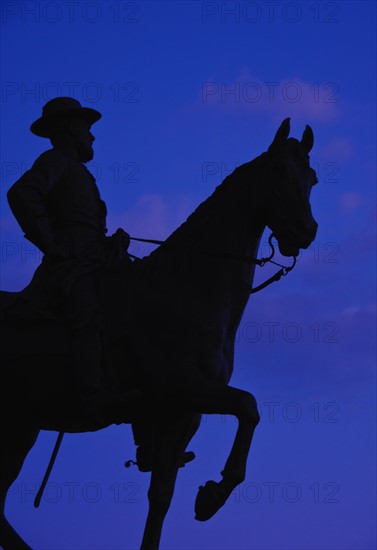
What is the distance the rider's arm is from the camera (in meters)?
11.7

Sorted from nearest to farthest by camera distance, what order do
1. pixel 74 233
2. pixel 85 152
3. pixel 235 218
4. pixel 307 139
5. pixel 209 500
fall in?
pixel 209 500, pixel 235 218, pixel 307 139, pixel 74 233, pixel 85 152

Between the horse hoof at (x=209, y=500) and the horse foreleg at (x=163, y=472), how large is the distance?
1.23 metres

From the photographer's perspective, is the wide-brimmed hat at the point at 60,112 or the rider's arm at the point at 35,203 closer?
the rider's arm at the point at 35,203

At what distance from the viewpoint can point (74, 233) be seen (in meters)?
12.1

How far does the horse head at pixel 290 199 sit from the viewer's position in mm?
11133

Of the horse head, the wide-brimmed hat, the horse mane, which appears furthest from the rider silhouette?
the horse head

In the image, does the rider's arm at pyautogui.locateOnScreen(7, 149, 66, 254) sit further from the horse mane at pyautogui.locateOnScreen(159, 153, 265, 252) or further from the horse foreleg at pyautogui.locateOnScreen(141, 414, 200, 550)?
the horse foreleg at pyautogui.locateOnScreen(141, 414, 200, 550)

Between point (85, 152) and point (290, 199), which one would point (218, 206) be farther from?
point (85, 152)

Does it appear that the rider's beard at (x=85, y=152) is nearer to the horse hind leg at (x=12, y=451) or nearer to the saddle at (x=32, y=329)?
the saddle at (x=32, y=329)

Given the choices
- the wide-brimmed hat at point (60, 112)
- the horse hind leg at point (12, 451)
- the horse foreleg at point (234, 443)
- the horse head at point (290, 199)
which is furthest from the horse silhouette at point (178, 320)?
the wide-brimmed hat at point (60, 112)

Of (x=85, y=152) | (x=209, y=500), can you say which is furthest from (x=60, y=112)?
(x=209, y=500)

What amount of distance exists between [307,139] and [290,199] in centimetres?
91

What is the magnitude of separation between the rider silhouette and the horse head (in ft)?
5.75

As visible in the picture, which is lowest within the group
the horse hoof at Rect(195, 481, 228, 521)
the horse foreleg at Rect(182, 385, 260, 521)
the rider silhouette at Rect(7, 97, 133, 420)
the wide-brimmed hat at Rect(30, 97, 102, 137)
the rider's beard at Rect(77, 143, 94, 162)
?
the horse hoof at Rect(195, 481, 228, 521)
